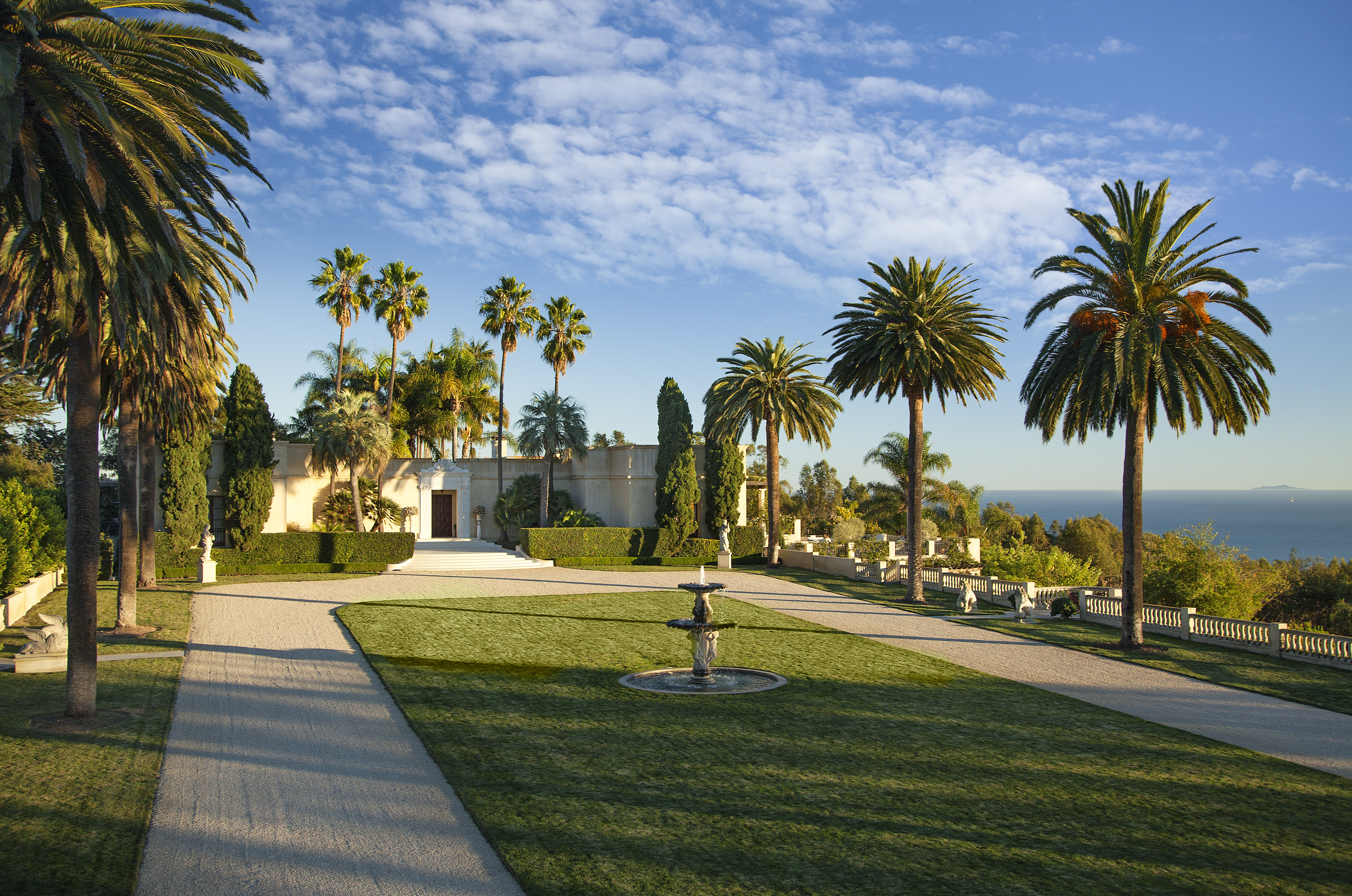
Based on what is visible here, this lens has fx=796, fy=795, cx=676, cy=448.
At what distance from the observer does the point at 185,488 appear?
27859 millimetres

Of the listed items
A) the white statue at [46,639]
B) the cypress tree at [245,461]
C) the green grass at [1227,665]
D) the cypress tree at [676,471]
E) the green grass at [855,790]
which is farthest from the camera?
the cypress tree at [676,471]

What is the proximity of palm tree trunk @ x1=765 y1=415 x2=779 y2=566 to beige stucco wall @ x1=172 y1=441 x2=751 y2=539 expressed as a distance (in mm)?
3596

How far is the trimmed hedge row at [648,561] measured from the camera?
36.2 m

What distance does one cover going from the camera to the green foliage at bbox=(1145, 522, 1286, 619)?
25.0 m

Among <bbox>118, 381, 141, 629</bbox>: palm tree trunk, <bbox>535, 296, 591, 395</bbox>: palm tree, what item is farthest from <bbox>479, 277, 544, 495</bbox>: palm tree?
<bbox>118, 381, 141, 629</bbox>: palm tree trunk

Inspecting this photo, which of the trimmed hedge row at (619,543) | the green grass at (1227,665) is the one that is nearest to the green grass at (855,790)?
the green grass at (1227,665)

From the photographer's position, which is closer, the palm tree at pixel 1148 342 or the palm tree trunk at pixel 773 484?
the palm tree at pixel 1148 342

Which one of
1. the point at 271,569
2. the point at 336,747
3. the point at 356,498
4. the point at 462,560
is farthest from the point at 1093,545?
the point at 336,747

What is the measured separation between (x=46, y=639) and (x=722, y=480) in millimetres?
27992

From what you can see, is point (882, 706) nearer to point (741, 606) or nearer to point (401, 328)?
point (741, 606)

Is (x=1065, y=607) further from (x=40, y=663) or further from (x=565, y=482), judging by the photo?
(x=565, y=482)

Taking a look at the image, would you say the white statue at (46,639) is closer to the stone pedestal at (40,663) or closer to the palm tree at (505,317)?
the stone pedestal at (40,663)

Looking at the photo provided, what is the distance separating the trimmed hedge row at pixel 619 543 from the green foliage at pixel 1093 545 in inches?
1454

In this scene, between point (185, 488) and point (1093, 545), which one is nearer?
point (185, 488)
